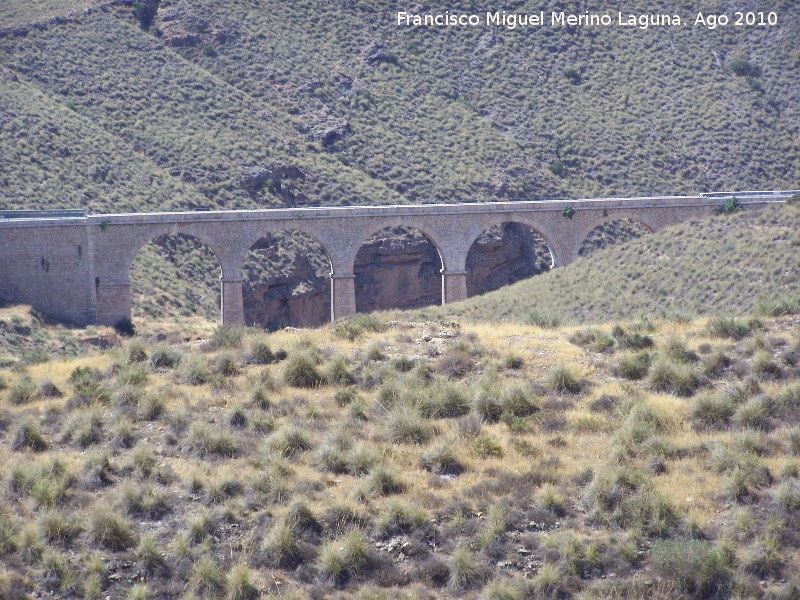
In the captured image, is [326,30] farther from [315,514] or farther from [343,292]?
[315,514]

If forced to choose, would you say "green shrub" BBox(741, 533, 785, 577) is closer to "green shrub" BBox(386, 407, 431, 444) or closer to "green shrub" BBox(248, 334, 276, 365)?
"green shrub" BBox(386, 407, 431, 444)

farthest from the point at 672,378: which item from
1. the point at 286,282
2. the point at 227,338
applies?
the point at 286,282

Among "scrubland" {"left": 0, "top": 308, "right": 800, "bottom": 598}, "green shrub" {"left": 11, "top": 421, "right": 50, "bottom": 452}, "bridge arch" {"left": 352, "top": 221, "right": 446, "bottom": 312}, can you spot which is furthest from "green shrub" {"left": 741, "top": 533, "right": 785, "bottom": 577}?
"bridge arch" {"left": 352, "top": 221, "right": 446, "bottom": 312}

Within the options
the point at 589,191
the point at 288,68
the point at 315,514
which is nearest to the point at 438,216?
the point at 589,191

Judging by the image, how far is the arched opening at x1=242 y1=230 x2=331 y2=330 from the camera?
45547 mm

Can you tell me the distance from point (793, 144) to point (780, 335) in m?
45.9

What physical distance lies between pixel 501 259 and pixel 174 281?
666 inches

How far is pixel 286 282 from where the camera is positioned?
47.2 m

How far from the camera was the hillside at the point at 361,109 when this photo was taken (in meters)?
48.6

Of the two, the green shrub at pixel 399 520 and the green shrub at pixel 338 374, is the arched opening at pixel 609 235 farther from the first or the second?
the green shrub at pixel 399 520

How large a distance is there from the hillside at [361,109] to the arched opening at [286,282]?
112mm

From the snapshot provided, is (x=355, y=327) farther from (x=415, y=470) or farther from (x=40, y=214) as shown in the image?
(x=40, y=214)

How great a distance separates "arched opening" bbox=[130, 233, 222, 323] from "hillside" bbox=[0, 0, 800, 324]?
1.31 ft

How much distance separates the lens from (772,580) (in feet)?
33.9
